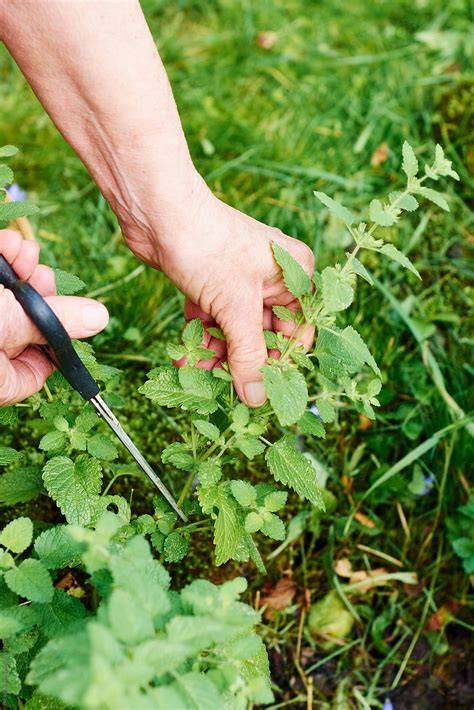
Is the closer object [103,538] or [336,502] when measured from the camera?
[103,538]

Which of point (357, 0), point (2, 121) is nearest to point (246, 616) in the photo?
point (2, 121)

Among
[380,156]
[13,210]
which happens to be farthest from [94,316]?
[380,156]

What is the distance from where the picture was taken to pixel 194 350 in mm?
1682

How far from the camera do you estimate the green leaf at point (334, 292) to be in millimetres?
1417

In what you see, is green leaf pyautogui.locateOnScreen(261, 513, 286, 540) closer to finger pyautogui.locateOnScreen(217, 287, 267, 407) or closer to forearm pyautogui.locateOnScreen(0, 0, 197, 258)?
finger pyautogui.locateOnScreen(217, 287, 267, 407)

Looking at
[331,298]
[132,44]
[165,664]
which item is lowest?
[165,664]

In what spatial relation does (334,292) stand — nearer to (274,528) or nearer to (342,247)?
(274,528)

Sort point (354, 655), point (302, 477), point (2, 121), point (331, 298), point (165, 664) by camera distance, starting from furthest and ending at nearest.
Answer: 1. point (2, 121)
2. point (354, 655)
3. point (302, 477)
4. point (331, 298)
5. point (165, 664)

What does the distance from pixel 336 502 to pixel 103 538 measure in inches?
50.7

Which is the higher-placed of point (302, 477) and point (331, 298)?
point (331, 298)

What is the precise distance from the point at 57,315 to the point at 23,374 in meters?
0.19

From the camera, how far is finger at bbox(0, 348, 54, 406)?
5.04ft

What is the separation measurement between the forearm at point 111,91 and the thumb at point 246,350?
286 millimetres

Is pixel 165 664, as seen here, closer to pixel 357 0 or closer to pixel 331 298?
pixel 331 298
